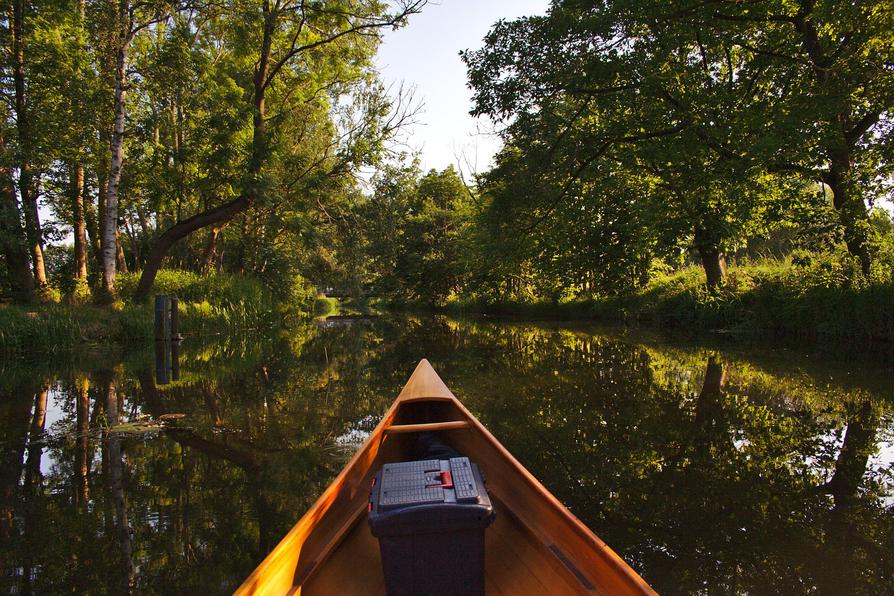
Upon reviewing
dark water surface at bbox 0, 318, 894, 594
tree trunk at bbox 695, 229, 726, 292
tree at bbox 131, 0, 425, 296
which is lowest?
dark water surface at bbox 0, 318, 894, 594

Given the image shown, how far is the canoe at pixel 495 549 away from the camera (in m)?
1.52

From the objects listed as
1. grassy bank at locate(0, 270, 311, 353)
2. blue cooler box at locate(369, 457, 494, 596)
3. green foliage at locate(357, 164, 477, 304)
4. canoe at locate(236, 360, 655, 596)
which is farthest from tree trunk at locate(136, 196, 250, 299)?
green foliage at locate(357, 164, 477, 304)

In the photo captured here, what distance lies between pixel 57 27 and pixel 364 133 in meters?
7.72

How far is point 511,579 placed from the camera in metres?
1.89

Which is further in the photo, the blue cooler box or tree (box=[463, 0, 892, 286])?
tree (box=[463, 0, 892, 286])

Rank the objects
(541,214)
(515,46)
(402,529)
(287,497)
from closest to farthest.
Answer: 1. (402,529)
2. (287,497)
3. (515,46)
4. (541,214)

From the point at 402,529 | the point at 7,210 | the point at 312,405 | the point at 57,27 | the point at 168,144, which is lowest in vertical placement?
the point at 312,405

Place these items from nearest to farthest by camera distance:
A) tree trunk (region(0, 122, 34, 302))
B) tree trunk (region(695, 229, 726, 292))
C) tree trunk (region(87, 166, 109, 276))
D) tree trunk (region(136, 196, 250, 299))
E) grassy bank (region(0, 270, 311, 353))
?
grassy bank (region(0, 270, 311, 353))
tree trunk (region(0, 122, 34, 302))
tree trunk (region(136, 196, 250, 299))
tree trunk (region(695, 229, 726, 292))
tree trunk (region(87, 166, 109, 276))

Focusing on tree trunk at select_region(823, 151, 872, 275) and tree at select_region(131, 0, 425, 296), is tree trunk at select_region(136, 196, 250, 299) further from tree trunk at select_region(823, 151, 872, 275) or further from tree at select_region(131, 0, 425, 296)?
tree trunk at select_region(823, 151, 872, 275)

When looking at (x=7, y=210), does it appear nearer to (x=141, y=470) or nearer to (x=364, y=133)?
(x=364, y=133)

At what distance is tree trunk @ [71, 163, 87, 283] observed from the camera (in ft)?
41.9

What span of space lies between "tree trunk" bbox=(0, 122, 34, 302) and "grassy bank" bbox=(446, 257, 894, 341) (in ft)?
53.5

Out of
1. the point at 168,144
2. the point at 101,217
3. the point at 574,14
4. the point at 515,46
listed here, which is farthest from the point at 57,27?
the point at 574,14

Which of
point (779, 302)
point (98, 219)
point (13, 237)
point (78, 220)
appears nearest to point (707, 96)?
point (779, 302)
